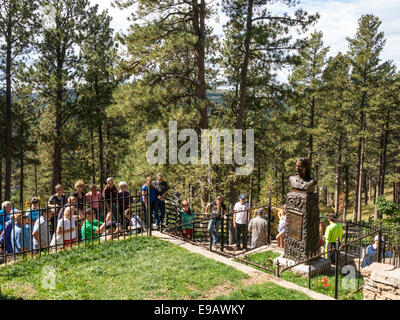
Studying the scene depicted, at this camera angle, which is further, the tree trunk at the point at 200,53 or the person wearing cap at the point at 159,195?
the tree trunk at the point at 200,53

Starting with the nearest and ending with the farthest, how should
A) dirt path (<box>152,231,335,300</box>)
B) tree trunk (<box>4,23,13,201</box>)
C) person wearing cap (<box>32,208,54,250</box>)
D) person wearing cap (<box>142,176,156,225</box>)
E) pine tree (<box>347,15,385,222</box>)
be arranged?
dirt path (<box>152,231,335,300</box>)
person wearing cap (<box>32,208,54,250</box>)
person wearing cap (<box>142,176,156,225</box>)
tree trunk (<box>4,23,13,201</box>)
pine tree (<box>347,15,385,222</box>)

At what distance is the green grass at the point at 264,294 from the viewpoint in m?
5.50

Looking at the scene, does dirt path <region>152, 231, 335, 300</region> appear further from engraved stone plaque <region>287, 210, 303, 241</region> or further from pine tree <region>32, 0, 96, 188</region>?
pine tree <region>32, 0, 96, 188</region>

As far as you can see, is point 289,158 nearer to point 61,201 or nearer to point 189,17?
point 189,17

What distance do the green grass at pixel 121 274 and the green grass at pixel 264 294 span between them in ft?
1.40

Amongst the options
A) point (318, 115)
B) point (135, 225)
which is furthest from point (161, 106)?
point (318, 115)

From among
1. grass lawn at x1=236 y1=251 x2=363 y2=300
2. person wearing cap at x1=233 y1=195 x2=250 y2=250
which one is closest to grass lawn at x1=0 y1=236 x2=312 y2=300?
grass lawn at x1=236 y1=251 x2=363 y2=300

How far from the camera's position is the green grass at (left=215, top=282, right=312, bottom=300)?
18.0 ft

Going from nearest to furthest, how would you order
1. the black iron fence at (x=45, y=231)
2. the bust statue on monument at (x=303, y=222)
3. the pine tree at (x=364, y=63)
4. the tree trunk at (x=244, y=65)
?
1. the black iron fence at (x=45, y=231)
2. the bust statue on monument at (x=303, y=222)
3. the tree trunk at (x=244, y=65)
4. the pine tree at (x=364, y=63)

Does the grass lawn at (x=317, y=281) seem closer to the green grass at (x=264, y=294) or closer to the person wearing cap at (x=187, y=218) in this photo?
the green grass at (x=264, y=294)

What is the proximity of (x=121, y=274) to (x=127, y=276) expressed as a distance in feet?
0.65

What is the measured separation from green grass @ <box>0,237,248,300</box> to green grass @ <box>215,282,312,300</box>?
426 mm

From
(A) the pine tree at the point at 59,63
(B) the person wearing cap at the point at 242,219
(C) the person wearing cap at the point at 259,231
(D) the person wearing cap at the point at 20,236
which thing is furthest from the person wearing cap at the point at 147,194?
(A) the pine tree at the point at 59,63

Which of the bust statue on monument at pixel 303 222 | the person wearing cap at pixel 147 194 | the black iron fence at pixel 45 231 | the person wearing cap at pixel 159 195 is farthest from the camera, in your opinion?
the person wearing cap at pixel 159 195
